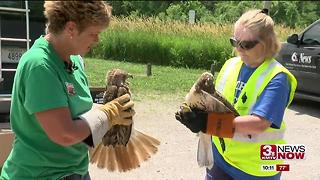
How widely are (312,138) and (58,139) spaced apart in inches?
237

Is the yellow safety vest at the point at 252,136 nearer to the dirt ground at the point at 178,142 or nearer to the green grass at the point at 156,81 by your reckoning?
the dirt ground at the point at 178,142

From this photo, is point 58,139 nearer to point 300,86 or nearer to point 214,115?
point 214,115

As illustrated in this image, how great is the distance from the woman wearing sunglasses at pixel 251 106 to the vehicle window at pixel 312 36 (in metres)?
6.54

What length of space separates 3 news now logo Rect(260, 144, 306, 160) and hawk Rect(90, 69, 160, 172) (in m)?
0.69

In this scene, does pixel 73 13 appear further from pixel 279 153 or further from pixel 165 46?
pixel 165 46

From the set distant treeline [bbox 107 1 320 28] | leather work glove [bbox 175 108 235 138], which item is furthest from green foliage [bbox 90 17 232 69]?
distant treeline [bbox 107 1 320 28]

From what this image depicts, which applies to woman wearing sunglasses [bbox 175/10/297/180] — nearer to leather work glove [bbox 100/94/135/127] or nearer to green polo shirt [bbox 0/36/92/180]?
leather work glove [bbox 100/94/135/127]

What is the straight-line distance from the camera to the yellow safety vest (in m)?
2.77

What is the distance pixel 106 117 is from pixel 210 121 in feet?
1.97

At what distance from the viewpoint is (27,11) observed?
471 cm

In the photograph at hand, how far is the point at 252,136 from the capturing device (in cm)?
282

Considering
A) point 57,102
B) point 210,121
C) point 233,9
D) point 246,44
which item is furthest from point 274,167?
point 233,9

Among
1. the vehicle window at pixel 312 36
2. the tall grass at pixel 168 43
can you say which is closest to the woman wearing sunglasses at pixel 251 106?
the vehicle window at pixel 312 36

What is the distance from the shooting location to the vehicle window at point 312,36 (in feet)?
29.9
